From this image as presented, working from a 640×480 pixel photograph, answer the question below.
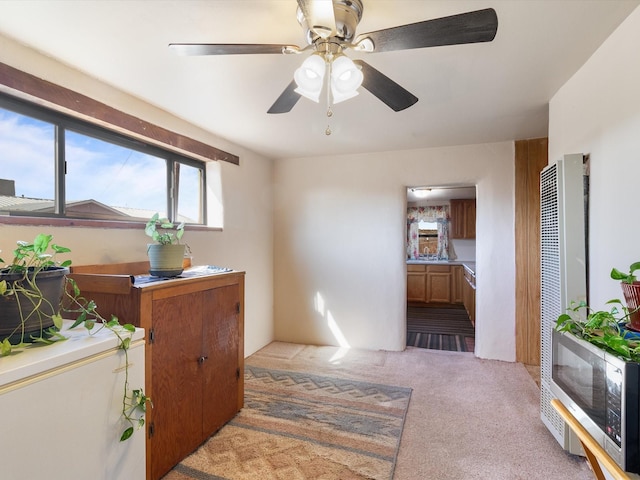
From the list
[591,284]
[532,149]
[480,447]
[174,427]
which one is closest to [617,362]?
[591,284]

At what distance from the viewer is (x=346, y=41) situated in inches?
50.7

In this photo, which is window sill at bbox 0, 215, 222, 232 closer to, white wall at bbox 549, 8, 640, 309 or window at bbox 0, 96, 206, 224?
window at bbox 0, 96, 206, 224

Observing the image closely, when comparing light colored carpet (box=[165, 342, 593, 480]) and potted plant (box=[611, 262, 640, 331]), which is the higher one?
potted plant (box=[611, 262, 640, 331])

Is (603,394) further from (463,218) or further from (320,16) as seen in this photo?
(463,218)

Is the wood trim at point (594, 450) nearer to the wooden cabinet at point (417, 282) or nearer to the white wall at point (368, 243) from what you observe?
the white wall at point (368, 243)

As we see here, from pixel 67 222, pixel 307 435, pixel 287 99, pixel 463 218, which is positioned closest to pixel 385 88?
pixel 287 99

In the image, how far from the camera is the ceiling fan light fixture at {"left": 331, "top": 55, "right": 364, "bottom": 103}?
4.25ft

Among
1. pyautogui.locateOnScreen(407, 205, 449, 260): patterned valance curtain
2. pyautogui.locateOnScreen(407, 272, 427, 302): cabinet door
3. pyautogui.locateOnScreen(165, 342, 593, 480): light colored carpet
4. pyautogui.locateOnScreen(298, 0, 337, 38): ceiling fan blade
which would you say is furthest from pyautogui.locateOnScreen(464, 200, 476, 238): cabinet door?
pyautogui.locateOnScreen(298, 0, 337, 38): ceiling fan blade

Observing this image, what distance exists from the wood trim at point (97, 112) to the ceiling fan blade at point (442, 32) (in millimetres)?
1685

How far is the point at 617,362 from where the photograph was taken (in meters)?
0.94

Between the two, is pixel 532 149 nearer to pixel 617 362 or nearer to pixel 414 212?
pixel 617 362

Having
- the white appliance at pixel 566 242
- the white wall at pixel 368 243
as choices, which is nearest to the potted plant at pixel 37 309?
the white appliance at pixel 566 242

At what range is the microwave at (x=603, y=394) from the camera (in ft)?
2.94

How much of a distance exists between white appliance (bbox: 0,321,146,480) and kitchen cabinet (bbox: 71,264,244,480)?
0.32 m
